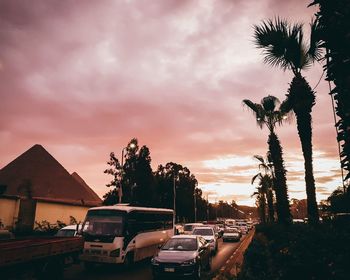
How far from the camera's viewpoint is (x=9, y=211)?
29.9 m

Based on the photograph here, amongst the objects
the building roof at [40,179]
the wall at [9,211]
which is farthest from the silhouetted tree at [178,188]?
the wall at [9,211]

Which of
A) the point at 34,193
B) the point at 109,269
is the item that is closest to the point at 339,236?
the point at 109,269

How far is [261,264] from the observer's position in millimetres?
7082

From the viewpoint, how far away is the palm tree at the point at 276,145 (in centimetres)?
1998

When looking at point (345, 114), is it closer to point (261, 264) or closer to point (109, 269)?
point (261, 264)

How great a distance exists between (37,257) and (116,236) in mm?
4543

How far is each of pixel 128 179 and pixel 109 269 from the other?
3722cm

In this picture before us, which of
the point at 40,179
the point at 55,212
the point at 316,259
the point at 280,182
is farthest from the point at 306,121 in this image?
the point at 40,179

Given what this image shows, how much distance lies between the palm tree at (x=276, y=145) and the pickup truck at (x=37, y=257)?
1276 cm

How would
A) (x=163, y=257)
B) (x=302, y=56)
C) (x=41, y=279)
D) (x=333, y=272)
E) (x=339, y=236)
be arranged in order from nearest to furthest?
(x=333, y=272), (x=339, y=236), (x=41, y=279), (x=163, y=257), (x=302, y=56)

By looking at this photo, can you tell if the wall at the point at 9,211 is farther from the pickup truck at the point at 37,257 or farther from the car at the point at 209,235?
the pickup truck at the point at 37,257

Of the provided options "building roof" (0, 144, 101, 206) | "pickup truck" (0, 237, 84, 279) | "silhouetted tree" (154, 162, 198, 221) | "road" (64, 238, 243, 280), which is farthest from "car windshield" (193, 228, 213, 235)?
"silhouetted tree" (154, 162, 198, 221)

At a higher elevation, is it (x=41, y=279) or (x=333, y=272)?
(x=333, y=272)

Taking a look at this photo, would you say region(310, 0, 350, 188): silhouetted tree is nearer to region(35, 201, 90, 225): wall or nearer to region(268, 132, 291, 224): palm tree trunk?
region(268, 132, 291, 224): palm tree trunk
